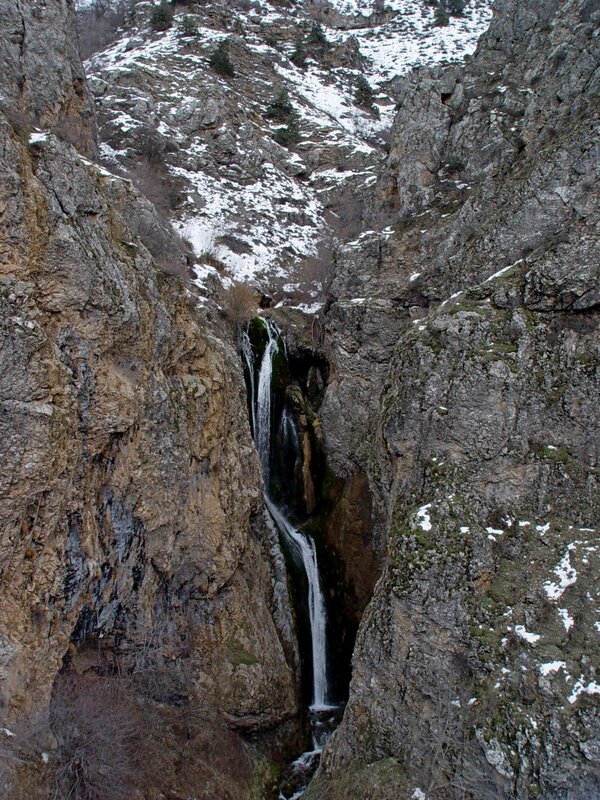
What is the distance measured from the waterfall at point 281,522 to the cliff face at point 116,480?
1.45 meters

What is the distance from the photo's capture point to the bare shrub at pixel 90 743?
35.5 feet

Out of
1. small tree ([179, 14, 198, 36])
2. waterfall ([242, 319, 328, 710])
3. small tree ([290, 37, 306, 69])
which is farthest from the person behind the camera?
small tree ([290, 37, 306, 69])

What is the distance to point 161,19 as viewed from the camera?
4491 centimetres

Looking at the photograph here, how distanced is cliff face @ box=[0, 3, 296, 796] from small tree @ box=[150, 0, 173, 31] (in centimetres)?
3274

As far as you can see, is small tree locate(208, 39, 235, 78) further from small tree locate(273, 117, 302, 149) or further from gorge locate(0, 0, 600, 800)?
gorge locate(0, 0, 600, 800)

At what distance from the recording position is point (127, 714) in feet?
40.3

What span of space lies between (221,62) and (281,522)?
3719 cm

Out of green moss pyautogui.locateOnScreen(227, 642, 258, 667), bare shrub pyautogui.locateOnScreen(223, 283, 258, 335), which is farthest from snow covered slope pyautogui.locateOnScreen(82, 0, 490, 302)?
green moss pyautogui.locateOnScreen(227, 642, 258, 667)

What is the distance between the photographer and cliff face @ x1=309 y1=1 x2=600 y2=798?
10140 mm

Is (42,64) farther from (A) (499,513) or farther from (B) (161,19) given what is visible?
(B) (161,19)

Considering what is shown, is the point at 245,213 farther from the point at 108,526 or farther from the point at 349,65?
the point at 349,65

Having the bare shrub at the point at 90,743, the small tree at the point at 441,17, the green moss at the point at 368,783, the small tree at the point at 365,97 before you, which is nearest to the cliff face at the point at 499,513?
the green moss at the point at 368,783

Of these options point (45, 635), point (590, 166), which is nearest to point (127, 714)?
point (45, 635)

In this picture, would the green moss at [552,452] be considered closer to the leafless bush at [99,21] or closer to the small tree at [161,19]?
the leafless bush at [99,21]
